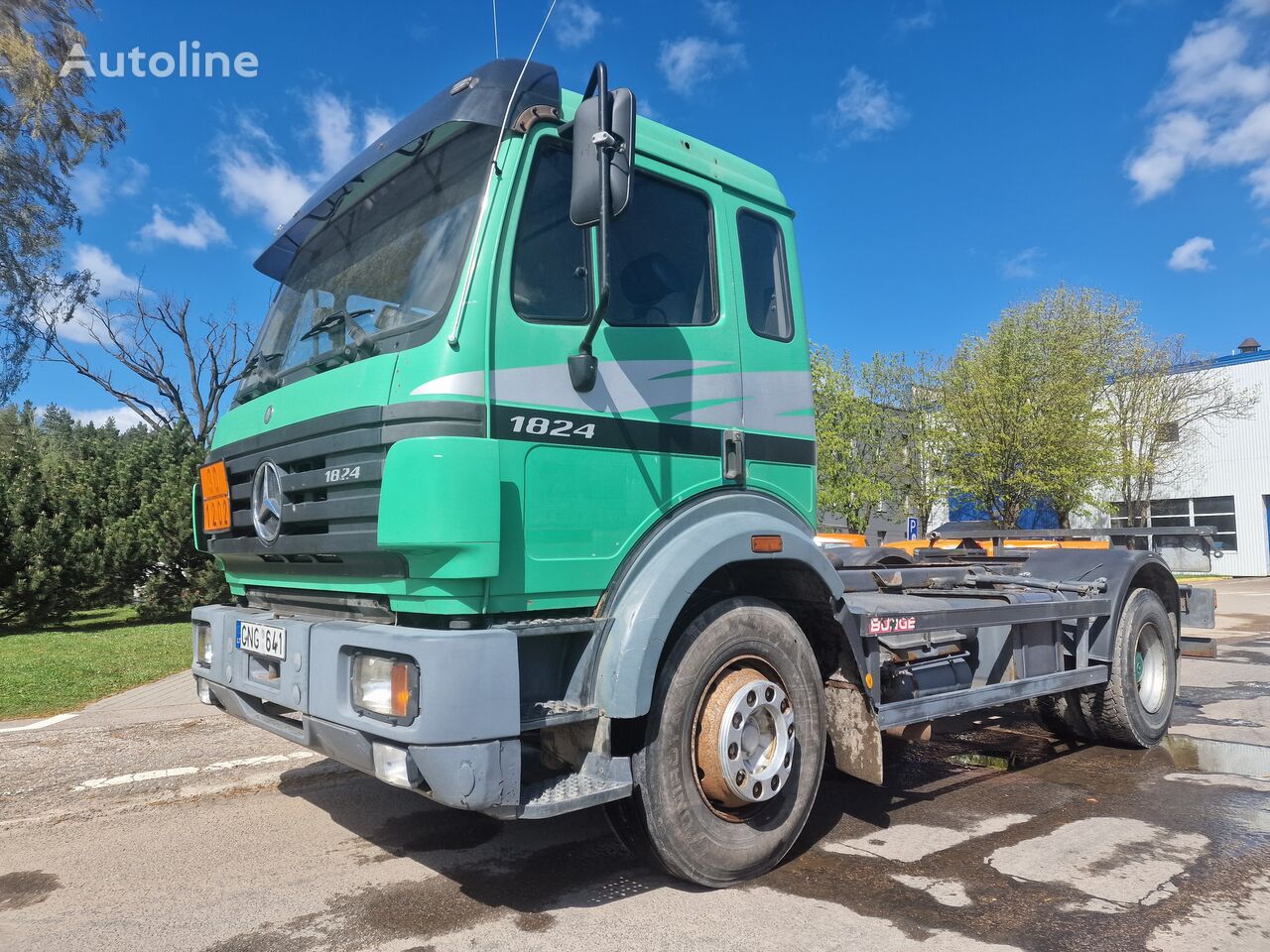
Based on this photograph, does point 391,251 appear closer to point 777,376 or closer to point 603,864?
point 777,376

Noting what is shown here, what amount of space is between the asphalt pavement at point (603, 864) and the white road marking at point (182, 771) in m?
0.02

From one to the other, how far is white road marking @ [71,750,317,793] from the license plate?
2257 millimetres

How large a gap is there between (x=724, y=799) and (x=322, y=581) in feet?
6.21

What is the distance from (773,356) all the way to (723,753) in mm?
1928

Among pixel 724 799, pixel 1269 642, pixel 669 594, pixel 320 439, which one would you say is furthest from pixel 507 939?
pixel 1269 642

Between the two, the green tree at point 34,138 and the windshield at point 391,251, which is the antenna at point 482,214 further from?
the green tree at point 34,138

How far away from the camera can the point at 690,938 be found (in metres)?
3.26

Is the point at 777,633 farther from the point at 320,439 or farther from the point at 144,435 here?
the point at 144,435

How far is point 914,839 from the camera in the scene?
4.39 metres

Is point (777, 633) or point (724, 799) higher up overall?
point (777, 633)

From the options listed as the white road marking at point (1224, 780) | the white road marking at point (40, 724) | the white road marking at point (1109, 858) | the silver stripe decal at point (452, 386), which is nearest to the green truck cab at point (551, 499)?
the silver stripe decal at point (452, 386)

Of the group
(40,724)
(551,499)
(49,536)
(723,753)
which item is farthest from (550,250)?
(49,536)

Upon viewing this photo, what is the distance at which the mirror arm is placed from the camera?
3.25m

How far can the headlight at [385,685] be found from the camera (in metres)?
3.02
